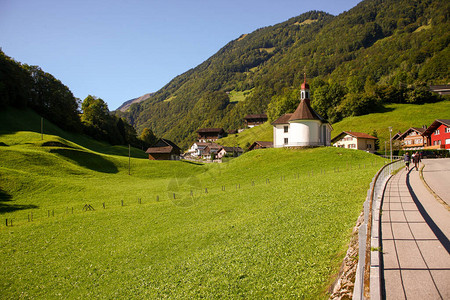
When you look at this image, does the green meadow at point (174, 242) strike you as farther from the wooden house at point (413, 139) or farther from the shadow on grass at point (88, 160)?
the wooden house at point (413, 139)

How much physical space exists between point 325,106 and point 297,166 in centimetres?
8006

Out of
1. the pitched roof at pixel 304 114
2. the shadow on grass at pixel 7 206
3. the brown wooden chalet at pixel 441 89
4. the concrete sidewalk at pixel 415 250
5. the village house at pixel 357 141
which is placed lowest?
the shadow on grass at pixel 7 206

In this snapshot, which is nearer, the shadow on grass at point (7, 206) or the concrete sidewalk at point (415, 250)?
the concrete sidewalk at point (415, 250)

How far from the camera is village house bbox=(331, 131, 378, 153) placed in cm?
7225

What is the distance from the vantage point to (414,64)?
448ft

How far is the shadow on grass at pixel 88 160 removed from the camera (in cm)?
5762

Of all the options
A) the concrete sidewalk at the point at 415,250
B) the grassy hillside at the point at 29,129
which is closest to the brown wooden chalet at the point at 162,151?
the grassy hillside at the point at 29,129

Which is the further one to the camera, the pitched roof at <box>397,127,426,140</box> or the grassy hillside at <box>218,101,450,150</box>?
the grassy hillside at <box>218,101,450,150</box>

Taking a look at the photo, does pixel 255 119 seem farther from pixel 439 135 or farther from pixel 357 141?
pixel 439 135

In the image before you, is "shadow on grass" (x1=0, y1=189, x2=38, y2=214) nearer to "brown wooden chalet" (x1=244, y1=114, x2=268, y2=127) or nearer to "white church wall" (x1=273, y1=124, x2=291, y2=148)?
"white church wall" (x1=273, y1=124, x2=291, y2=148)

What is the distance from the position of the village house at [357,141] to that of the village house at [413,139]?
931 cm

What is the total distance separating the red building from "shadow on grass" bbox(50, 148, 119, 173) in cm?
→ 7785

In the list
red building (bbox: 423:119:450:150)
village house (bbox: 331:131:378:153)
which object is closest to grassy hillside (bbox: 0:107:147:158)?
village house (bbox: 331:131:378:153)

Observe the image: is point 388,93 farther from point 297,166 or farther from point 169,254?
point 169,254
